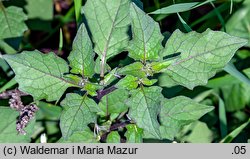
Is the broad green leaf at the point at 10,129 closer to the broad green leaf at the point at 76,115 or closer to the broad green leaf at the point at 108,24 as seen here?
the broad green leaf at the point at 76,115

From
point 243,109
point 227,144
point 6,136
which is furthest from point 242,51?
point 6,136

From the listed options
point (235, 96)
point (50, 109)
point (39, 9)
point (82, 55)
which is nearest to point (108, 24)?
point (82, 55)

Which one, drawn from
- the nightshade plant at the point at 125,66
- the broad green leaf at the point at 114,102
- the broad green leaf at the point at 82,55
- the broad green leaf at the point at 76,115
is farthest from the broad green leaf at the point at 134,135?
the broad green leaf at the point at 82,55

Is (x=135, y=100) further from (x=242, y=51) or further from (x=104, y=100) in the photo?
(x=242, y=51)

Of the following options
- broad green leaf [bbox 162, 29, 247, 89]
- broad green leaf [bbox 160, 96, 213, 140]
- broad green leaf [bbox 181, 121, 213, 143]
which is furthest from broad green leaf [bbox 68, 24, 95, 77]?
broad green leaf [bbox 181, 121, 213, 143]

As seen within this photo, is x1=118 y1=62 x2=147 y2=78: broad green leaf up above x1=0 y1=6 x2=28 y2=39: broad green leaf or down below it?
below

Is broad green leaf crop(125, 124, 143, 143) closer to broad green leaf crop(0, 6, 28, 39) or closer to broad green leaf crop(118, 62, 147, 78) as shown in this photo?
broad green leaf crop(118, 62, 147, 78)

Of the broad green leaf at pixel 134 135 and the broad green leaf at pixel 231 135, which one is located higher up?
the broad green leaf at pixel 134 135
